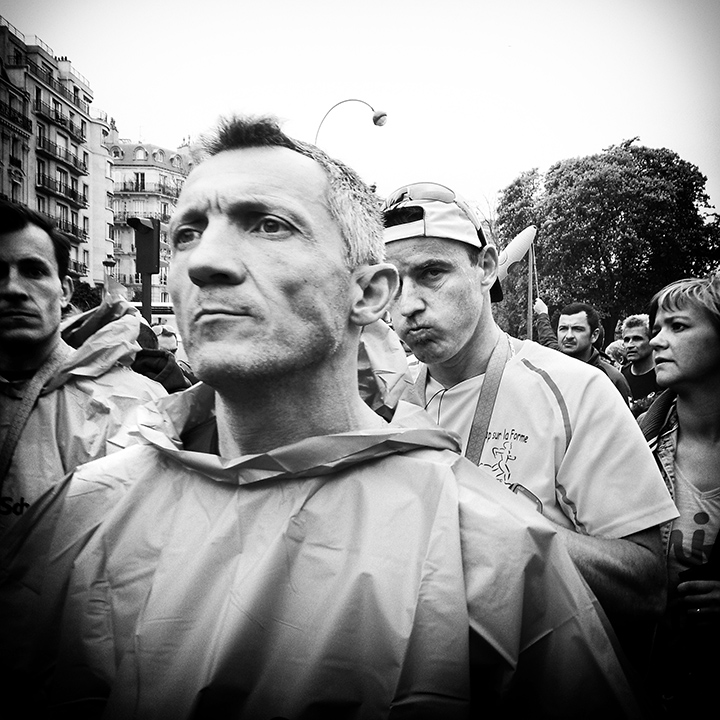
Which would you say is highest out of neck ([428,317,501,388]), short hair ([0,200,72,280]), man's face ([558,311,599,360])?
short hair ([0,200,72,280])

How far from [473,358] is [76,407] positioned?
1766mm

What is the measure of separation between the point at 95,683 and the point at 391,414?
107 cm

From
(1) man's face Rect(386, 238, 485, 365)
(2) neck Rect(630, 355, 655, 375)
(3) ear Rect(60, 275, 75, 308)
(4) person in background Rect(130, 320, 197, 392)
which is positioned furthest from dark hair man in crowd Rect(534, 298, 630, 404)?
(3) ear Rect(60, 275, 75, 308)

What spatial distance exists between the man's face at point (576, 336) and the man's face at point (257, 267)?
4.94 meters

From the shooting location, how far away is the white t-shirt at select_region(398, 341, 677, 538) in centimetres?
188

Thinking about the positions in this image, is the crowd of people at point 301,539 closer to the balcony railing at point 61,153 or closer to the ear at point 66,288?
the ear at point 66,288

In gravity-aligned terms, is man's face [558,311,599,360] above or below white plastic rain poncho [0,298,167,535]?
above

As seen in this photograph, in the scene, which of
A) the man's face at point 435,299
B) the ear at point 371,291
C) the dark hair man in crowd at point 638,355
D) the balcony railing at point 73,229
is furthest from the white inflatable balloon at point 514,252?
the balcony railing at point 73,229

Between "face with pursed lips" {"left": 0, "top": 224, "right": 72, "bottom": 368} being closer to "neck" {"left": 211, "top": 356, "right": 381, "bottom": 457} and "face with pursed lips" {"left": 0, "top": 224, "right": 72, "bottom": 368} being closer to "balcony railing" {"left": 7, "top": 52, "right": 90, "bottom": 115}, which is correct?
"balcony railing" {"left": 7, "top": 52, "right": 90, "bottom": 115}

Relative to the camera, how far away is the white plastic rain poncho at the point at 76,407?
2.50 metres

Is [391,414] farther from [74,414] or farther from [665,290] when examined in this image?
[665,290]

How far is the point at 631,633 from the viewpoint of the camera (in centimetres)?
192

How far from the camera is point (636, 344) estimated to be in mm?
5789

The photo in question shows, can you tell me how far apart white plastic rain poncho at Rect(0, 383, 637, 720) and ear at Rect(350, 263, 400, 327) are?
32 cm
